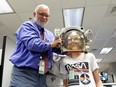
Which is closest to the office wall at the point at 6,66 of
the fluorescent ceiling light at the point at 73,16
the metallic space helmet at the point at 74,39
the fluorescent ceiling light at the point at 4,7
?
the metallic space helmet at the point at 74,39

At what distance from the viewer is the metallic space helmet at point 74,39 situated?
1.32 metres

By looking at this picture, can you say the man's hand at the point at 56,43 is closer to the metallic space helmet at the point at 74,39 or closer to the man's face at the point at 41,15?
the metallic space helmet at the point at 74,39

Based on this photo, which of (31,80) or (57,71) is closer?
(31,80)

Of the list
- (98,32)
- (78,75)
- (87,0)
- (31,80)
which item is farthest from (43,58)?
(98,32)

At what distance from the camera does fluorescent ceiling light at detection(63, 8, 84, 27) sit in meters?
3.70

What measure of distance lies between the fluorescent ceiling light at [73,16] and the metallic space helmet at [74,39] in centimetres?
237

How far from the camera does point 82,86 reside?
3.89ft

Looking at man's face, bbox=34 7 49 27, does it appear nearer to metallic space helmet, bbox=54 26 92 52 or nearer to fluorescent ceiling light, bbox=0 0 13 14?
metallic space helmet, bbox=54 26 92 52

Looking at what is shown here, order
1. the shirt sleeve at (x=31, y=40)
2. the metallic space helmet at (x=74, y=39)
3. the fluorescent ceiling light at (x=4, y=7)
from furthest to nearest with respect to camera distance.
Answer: the fluorescent ceiling light at (x=4, y=7) < the metallic space helmet at (x=74, y=39) < the shirt sleeve at (x=31, y=40)

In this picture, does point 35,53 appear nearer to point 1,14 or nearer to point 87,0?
point 87,0

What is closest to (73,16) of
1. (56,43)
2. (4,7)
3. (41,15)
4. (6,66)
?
(4,7)

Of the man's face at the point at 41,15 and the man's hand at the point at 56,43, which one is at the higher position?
the man's face at the point at 41,15

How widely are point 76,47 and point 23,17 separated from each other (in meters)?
2.88

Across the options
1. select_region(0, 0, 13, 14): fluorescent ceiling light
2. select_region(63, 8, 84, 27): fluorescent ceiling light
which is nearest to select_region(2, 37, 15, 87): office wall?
select_region(0, 0, 13, 14): fluorescent ceiling light
